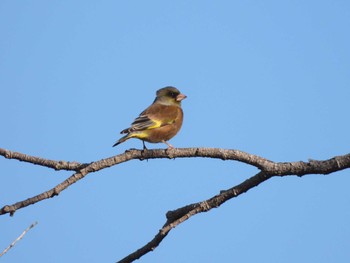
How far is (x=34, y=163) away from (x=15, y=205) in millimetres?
621

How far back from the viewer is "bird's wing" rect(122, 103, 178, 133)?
32.9 feet

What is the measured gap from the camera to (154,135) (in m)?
10.3

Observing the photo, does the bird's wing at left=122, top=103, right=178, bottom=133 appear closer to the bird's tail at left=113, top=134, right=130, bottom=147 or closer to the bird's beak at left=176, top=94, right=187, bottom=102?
the bird's tail at left=113, top=134, right=130, bottom=147

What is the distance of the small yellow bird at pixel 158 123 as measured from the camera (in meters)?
9.92

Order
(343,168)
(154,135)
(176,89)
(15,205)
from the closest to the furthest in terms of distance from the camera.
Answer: (343,168) < (15,205) < (154,135) < (176,89)

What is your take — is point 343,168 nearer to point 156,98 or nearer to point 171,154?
point 171,154

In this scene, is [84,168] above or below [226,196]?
above

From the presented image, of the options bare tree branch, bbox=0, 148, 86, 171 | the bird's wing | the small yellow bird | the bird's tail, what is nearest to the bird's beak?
the small yellow bird

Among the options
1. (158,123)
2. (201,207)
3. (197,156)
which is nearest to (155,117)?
(158,123)

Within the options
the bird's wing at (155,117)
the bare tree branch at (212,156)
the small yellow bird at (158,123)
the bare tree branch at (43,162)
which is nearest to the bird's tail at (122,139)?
the small yellow bird at (158,123)

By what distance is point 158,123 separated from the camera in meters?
10.5

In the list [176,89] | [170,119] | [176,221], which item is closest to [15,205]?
[176,221]

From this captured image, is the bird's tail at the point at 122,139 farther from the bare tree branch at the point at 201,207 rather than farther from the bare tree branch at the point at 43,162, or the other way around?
the bare tree branch at the point at 201,207

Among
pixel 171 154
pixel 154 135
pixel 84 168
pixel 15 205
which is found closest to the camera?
pixel 15 205
